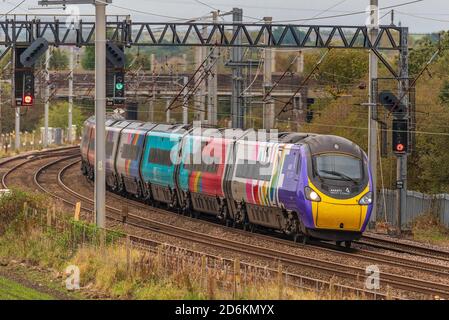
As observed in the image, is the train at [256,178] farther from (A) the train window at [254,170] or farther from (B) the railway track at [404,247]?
(B) the railway track at [404,247]

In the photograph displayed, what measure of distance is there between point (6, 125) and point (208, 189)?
7524cm

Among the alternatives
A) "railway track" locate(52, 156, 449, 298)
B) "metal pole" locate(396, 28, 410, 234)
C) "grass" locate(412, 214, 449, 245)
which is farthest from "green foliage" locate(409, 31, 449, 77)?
"railway track" locate(52, 156, 449, 298)

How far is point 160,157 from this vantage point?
131 ft

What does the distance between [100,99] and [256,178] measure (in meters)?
6.71

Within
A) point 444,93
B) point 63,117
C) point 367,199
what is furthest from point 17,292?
point 63,117

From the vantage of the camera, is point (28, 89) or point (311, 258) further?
point (28, 89)

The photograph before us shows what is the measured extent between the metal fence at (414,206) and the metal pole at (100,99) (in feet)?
43.4

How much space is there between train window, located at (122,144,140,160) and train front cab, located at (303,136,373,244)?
15.2 metres

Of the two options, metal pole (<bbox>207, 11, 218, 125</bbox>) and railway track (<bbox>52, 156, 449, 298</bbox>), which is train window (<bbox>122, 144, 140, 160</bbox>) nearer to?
metal pole (<bbox>207, 11, 218, 125</bbox>)

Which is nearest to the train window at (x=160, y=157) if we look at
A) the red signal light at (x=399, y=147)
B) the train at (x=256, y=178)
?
the train at (x=256, y=178)

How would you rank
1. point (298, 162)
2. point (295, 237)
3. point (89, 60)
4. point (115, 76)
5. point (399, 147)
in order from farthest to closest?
point (89, 60), point (399, 147), point (115, 76), point (295, 237), point (298, 162)

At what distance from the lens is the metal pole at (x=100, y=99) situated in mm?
25766

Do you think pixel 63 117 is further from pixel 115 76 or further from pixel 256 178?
pixel 256 178

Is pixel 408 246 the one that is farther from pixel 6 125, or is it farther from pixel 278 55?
pixel 278 55
